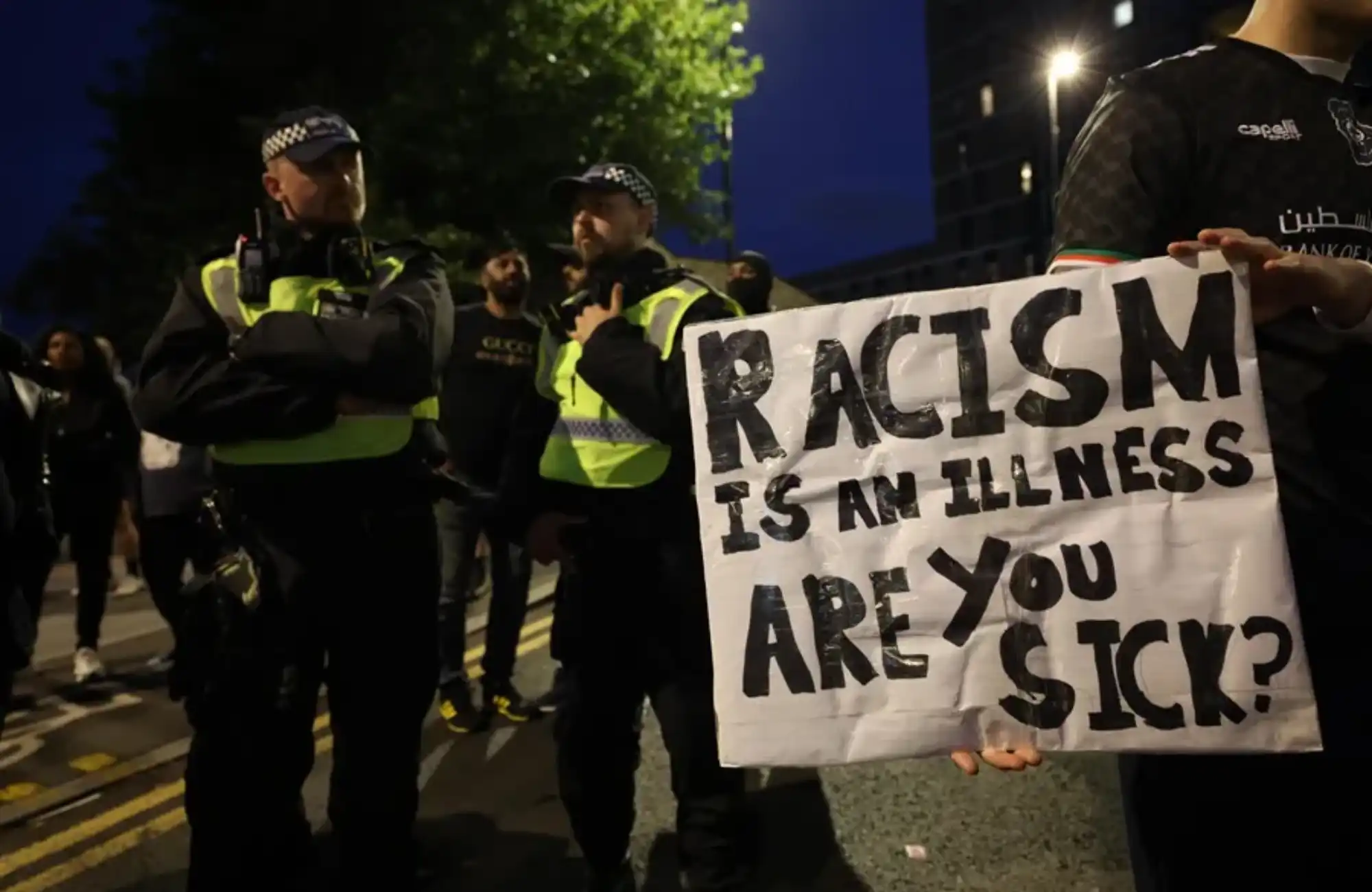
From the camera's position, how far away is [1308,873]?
148 centimetres

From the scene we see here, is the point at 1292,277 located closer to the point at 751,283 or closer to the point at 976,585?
the point at 976,585

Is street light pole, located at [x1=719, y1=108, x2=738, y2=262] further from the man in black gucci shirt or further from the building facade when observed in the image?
the building facade

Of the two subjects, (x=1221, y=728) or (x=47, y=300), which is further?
(x=47, y=300)

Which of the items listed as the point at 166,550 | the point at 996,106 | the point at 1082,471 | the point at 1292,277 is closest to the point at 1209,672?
the point at 1082,471

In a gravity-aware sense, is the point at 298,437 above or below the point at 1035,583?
above

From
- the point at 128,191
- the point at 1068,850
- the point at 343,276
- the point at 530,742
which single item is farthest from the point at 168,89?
the point at 1068,850

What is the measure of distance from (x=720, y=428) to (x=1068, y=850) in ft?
7.87

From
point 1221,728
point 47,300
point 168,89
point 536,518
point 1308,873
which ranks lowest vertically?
point 1308,873

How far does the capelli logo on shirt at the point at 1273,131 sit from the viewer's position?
5.03ft

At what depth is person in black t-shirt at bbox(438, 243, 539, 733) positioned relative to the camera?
4887mm

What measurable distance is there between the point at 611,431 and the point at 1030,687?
1.64 m

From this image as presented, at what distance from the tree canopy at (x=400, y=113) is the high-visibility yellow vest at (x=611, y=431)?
11098mm

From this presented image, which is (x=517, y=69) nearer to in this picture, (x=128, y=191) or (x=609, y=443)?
(x=128, y=191)

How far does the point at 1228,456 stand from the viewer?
1437mm
